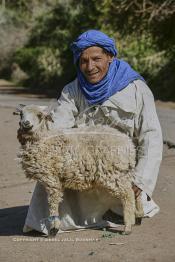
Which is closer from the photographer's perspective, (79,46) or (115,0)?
(79,46)

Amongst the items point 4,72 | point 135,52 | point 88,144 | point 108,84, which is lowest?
point 4,72

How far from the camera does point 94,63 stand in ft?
23.5

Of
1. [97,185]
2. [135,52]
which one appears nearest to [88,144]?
[97,185]

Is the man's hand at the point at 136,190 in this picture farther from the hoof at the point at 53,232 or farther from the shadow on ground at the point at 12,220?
the shadow on ground at the point at 12,220

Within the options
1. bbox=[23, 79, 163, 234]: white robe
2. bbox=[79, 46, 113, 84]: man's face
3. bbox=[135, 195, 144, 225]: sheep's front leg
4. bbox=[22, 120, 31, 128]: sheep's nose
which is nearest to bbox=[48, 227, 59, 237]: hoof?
bbox=[23, 79, 163, 234]: white robe

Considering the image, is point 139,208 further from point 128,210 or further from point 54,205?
point 54,205

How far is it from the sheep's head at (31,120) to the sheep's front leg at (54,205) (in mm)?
505

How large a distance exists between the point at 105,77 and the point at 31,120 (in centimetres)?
83

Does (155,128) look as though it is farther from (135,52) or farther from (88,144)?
(135,52)

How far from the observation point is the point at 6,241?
720 centimetres

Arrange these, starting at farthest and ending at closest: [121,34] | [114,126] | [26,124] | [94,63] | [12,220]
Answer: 1. [121,34]
2. [12,220]
3. [114,126]
4. [94,63]
5. [26,124]

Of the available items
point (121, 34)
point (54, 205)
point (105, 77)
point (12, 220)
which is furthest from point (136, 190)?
point (121, 34)

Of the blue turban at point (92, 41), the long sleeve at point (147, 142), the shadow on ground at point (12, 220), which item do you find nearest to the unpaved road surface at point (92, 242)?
the shadow on ground at point (12, 220)

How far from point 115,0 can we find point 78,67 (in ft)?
62.0
